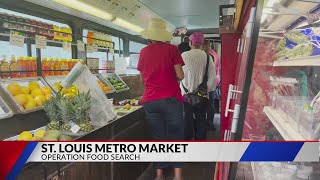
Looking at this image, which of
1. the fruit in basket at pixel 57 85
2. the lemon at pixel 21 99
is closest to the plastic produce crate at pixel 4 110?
the lemon at pixel 21 99

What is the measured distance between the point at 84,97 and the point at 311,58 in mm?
1664

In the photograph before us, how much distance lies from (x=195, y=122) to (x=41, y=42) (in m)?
2.43

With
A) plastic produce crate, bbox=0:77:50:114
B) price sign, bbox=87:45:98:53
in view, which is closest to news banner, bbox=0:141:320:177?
plastic produce crate, bbox=0:77:50:114

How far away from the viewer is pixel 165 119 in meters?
2.88

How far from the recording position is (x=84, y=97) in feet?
7.41

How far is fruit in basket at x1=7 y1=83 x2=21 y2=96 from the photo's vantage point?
2291mm

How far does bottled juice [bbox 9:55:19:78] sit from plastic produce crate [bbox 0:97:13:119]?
0.45 metres

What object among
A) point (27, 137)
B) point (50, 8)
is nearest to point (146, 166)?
point (27, 137)

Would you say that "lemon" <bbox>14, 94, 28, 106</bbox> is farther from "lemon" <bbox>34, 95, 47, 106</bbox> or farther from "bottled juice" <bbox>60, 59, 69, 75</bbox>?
"bottled juice" <bbox>60, 59, 69, 75</bbox>

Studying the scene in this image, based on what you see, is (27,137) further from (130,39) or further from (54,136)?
(130,39)

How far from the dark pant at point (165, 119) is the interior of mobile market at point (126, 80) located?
0.90 ft

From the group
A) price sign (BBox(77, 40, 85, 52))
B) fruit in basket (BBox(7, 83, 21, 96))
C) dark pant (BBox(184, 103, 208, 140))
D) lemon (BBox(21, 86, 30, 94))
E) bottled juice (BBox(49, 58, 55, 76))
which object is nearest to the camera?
fruit in basket (BBox(7, 83, 21, 96))

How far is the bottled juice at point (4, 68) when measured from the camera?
238 centimetres

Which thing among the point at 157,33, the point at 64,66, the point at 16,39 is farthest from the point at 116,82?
the point at 16,39
